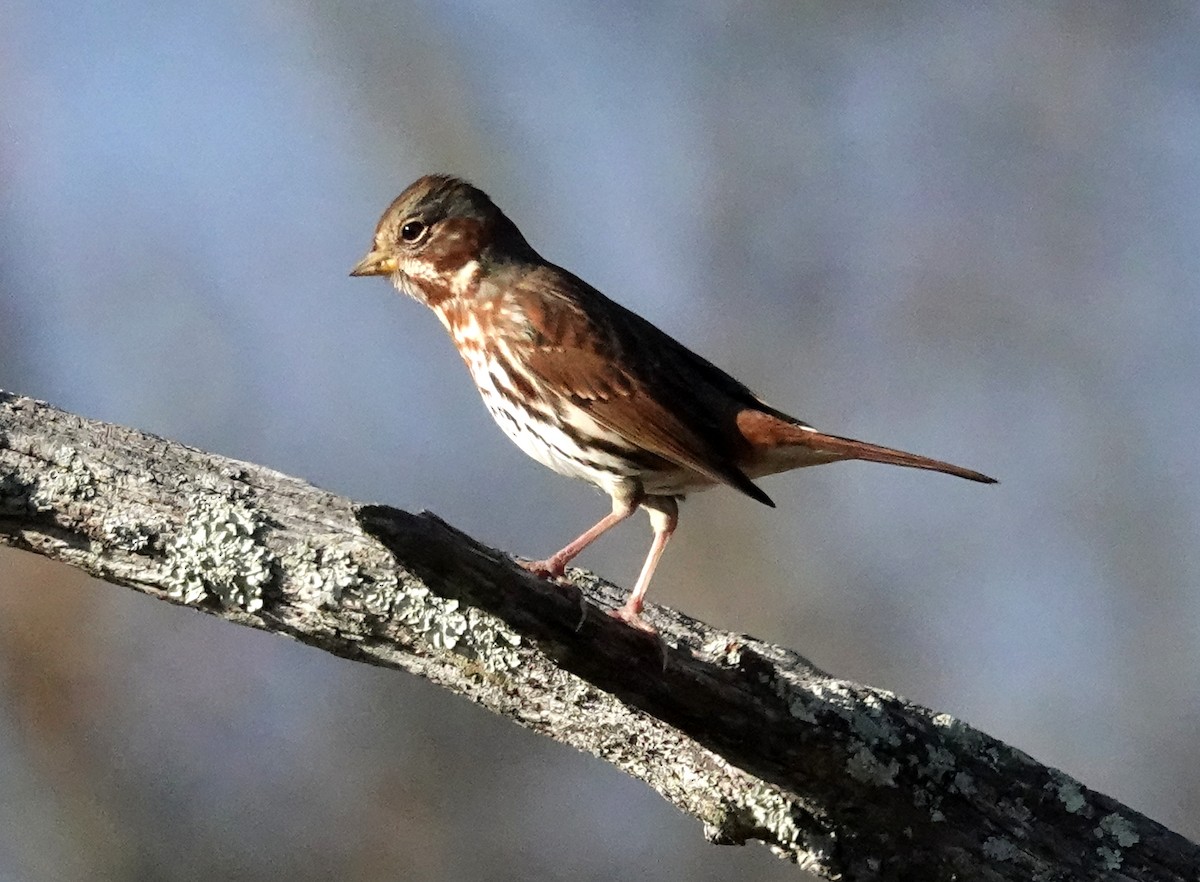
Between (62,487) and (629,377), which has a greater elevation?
(629,377)

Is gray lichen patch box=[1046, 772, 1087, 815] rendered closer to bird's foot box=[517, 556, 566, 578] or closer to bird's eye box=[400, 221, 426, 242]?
bird's foot box=[517, 556, 566, 578]

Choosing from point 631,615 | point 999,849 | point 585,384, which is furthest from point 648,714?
point 585,384

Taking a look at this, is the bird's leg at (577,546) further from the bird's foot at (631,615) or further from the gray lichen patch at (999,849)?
the gray lichen patch at (999,849)

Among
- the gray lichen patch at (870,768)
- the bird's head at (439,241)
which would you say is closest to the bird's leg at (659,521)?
the gray lichen patch at (870,768)

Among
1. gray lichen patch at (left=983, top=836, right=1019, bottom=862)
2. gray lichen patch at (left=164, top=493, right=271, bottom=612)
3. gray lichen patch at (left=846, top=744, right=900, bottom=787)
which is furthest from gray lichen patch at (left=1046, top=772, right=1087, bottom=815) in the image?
gray lichen patch at (left=164, top=493, right=271, bottom=612)

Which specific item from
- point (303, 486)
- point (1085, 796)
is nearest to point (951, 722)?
point (1085, 796)

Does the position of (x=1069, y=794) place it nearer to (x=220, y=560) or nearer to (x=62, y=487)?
(x=220, y=560)
